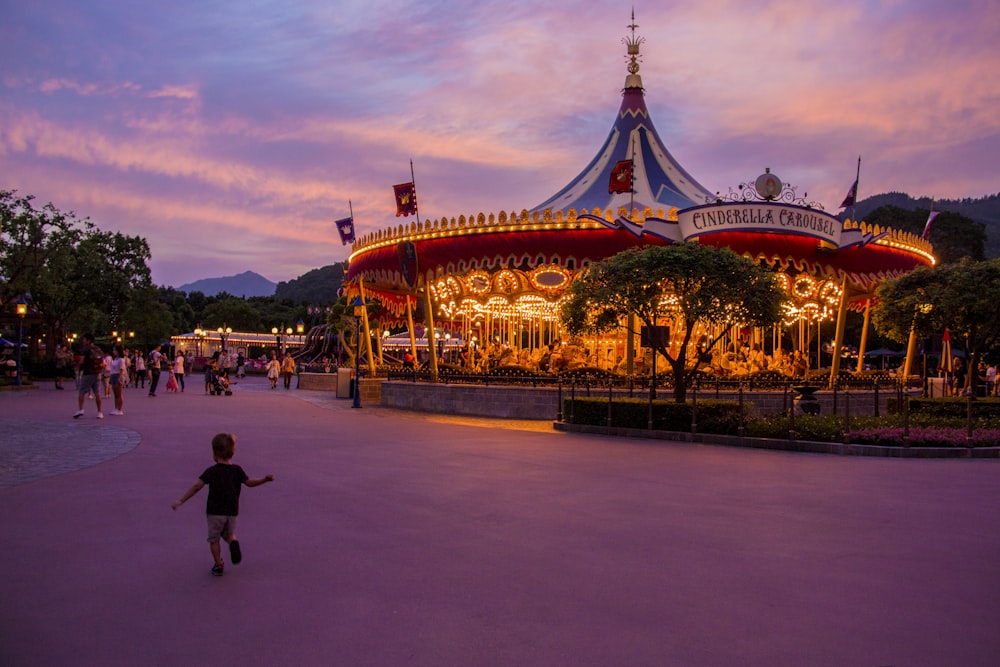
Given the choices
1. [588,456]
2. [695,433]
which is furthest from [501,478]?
[695,433]

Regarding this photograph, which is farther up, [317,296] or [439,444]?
[317,296]

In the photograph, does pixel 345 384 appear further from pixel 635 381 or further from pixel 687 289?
pixel 687 289

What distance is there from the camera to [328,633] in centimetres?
474

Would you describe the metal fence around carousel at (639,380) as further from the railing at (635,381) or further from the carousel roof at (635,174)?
the carousel roof at (635,174)

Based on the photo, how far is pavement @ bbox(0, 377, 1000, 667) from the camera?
4.59m

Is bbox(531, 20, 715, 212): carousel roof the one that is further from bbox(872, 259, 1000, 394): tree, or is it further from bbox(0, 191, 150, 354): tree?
bbox(0, 191, 150, 354): tree

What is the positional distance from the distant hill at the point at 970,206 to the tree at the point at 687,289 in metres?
115

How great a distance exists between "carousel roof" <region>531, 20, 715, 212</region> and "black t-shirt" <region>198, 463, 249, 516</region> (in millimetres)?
19879

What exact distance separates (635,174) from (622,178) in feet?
12.4

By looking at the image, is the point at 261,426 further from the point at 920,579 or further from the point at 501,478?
the point at 920,579

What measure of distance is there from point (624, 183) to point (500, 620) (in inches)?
769

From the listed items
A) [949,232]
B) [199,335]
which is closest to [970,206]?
[949,232]

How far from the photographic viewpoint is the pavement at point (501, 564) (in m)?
4.59

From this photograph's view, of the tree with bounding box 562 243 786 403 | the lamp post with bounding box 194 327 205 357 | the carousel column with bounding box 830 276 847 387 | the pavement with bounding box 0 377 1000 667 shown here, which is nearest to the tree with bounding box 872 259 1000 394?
the carousel column with bounding box 830 276 847 387
